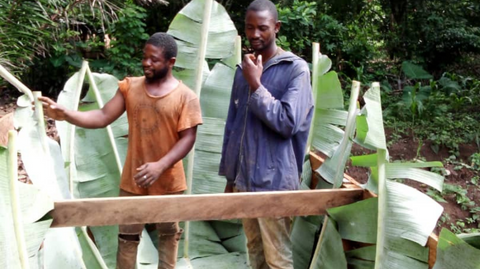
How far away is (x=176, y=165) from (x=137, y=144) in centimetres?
20

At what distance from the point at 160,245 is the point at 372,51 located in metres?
6.56

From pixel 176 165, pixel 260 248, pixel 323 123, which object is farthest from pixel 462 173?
pixel 176 165

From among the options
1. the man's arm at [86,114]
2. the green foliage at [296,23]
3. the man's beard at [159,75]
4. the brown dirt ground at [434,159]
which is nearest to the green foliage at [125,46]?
the brown dirt ground at [434,159]

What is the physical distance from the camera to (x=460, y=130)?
5.40m

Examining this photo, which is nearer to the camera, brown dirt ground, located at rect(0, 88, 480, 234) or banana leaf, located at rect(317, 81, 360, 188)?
banana leaf, located at rect(317, 81, 360, 188)

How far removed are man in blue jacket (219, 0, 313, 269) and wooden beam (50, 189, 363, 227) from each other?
0.24 m

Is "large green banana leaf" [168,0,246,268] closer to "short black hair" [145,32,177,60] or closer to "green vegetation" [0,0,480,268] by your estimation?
"green vegetation" [0,0,480,268]

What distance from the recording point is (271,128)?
214 centimetres

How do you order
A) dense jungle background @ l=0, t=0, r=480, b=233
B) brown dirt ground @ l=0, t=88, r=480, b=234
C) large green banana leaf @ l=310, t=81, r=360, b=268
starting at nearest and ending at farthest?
large green banana leaf @ l=310, t=81, r=360, b=268 < brown dirt ground @ l=0, t=88, r=480, b=234 < dense jungle background @ l=0, t=0, r=480, b=233

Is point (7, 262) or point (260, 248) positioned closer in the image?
point (7, 262)

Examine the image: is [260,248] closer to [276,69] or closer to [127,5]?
[276,69]

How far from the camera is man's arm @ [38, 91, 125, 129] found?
225cm

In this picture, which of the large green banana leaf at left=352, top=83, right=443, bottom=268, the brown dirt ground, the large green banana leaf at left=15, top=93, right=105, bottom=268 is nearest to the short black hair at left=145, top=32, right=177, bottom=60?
the large green banana leaf at left=15, top=93, right=105, bottom=268

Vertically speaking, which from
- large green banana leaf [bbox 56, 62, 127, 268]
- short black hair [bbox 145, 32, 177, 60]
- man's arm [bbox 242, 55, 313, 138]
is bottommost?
large green banana leaf [bbox 56, 62, 127, 268]
